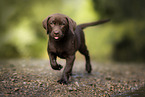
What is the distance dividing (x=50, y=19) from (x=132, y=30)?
7.40 metres

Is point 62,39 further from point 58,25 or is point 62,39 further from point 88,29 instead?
point 88,29

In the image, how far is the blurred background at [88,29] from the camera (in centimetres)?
1047

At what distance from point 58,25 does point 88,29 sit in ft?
26.2

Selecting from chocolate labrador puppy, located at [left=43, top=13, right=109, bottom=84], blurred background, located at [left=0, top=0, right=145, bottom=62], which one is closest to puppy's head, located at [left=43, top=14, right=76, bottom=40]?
chocolate labrador puppy, located at [left=43, top=13, right=109, bottom=84]

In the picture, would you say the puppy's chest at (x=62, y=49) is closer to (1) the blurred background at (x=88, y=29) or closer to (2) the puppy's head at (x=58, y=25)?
(2) the puppy's head at (x=58, y=25)

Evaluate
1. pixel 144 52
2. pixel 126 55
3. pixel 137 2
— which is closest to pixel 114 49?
pixel 126 55

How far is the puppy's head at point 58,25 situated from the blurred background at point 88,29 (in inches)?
273

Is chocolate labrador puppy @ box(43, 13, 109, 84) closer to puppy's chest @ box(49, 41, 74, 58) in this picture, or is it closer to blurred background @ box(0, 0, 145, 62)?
puppy's chest @ box(49, 41, 74, 58)

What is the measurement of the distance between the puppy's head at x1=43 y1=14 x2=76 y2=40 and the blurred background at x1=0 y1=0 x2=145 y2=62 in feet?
22.8

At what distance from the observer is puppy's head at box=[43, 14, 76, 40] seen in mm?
3768

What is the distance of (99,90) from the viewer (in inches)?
170

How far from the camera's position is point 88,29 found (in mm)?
11719

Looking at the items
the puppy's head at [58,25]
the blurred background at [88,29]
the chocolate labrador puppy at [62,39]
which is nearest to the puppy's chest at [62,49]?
the chocolate labrador puppy at [62,39]

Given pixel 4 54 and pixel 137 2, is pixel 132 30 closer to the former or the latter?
pixel 137 2
